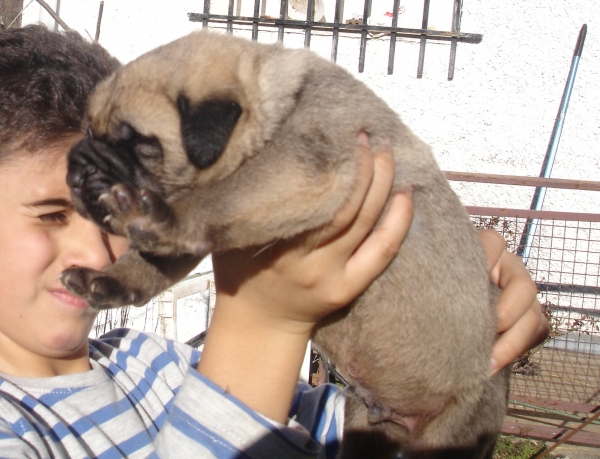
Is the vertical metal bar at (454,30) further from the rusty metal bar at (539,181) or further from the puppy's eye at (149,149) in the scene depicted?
the puppy's eye at (149,149)

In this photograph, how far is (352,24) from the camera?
8797 mm

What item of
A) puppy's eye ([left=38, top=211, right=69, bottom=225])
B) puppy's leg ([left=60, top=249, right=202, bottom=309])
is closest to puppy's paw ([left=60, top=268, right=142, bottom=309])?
puppy's leg ([left=60, top=249, right=202, bottom=309])

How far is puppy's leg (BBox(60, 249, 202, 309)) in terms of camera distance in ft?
7.97

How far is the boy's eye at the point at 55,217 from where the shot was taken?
2607 mm

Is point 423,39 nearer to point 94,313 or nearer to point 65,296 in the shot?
point 94,313

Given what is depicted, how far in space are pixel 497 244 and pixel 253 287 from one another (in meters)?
1.57

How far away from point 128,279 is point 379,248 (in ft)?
3.67

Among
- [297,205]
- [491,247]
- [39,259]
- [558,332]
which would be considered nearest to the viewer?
[297,205]

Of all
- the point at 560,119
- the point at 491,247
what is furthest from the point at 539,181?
the point at 491,247

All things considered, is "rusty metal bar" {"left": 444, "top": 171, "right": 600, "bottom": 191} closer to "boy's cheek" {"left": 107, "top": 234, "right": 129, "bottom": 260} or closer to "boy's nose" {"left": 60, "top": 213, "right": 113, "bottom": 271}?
"boy's cheek" {"left": 107, "top": 234, "right": 129, "bottom": 260}

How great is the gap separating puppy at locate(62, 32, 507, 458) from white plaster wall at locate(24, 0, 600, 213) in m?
6.06

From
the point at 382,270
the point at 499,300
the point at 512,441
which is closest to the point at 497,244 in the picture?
the point at 499,300

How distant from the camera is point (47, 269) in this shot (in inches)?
101

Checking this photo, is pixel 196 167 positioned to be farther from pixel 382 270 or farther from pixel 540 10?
pixel 540 10
